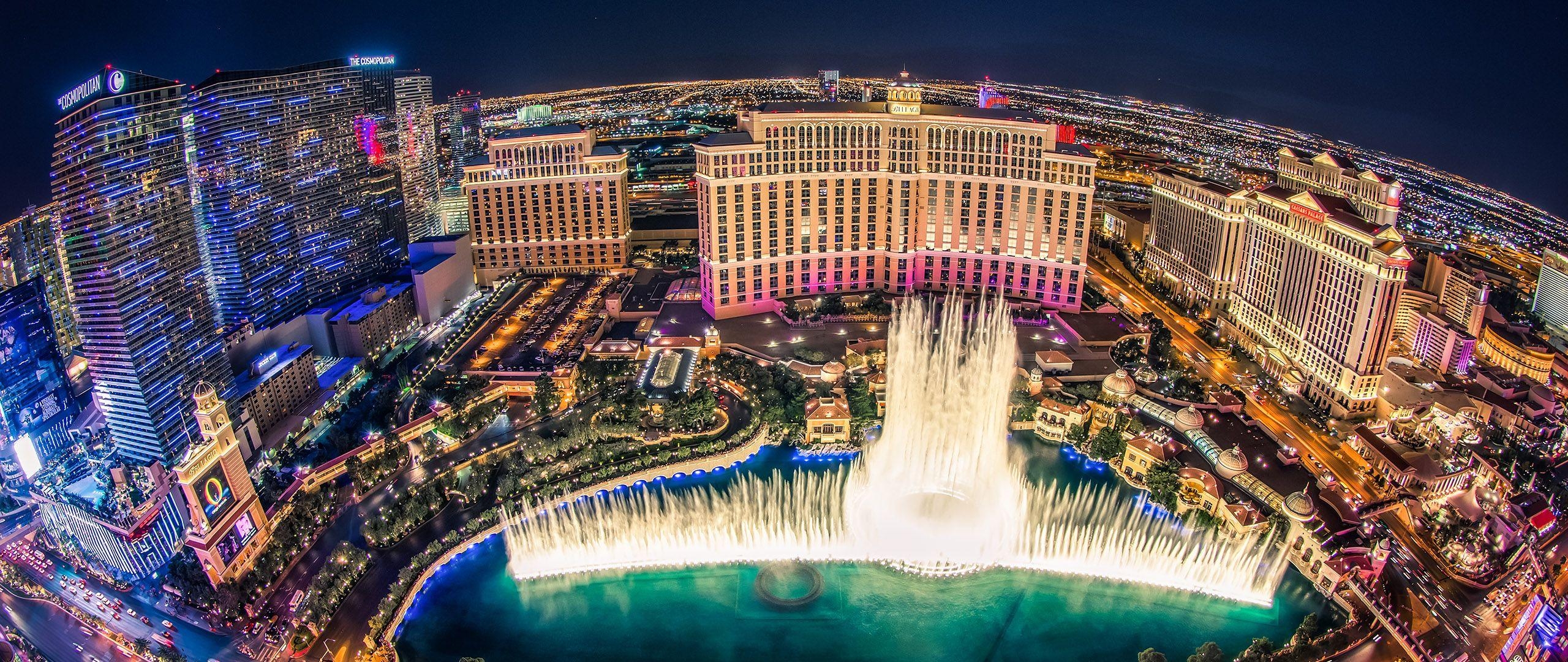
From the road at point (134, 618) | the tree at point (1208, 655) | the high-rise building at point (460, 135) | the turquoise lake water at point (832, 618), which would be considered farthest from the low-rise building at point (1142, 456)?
the high-rise building at point (460, 135)

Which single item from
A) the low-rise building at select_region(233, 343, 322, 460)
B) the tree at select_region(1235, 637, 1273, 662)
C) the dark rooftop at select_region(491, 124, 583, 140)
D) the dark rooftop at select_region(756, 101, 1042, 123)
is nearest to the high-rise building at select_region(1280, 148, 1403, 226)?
the dark rooftop at select_region(756, 101, 1042, 123)

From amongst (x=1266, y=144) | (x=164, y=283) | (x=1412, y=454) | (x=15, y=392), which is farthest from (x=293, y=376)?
(x=1266, y=144)

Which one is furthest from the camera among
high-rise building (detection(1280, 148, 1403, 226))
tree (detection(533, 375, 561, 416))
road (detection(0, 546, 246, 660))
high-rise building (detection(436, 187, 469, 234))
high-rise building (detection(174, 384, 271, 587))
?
high-rise building (detection(436, 187, 469, 234))

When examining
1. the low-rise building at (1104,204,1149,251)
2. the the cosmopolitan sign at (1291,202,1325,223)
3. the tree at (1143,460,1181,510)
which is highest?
the the cosmopolitan sign at (1291,202,1325,223)

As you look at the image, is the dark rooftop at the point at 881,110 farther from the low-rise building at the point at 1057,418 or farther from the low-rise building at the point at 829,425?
the low-rise building at the point at 829,425

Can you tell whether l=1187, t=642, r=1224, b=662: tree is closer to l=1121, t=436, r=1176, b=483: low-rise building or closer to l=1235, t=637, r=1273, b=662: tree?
l=1235, t=637, r=1273, b=662: tree

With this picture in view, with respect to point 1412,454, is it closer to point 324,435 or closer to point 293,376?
point 324,435
